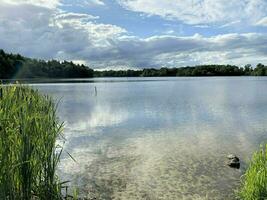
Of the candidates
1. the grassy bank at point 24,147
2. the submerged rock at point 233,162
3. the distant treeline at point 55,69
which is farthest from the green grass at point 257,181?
the distant treeline at point 55,69

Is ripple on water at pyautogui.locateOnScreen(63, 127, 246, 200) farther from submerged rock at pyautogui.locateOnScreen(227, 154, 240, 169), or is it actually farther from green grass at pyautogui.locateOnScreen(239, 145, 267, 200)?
green grass at pyautogui.locateOnScreen(239, 145, 267, 200)

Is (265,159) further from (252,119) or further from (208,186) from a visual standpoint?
(252,119)

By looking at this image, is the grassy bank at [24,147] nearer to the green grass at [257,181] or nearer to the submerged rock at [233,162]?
the green grass at [257,181]

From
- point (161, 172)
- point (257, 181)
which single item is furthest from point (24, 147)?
point (161, 172)

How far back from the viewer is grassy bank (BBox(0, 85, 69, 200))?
528 cm

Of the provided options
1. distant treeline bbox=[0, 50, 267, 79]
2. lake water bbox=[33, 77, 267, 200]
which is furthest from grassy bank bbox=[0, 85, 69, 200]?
distant treeline bbox=[0, 50, 267, 79]

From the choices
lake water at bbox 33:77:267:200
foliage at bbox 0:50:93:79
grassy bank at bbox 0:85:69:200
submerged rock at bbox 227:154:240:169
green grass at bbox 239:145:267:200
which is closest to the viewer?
grassy bank at bbox 0:85:69:200

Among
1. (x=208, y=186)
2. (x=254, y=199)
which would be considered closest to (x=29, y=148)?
(x=254, y=199)

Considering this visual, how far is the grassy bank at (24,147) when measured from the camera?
5.28m

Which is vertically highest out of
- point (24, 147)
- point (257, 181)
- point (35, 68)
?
point (35, 68)

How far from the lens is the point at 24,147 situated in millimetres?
5777

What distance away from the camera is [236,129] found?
2116 centimetres

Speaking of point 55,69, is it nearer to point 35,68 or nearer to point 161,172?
point 35,68

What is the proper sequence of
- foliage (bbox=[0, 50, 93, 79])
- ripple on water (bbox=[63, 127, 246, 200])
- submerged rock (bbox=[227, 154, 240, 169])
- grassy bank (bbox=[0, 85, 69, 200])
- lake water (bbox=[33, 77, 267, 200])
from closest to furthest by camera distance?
1. grassy bank (bbox=[0, 85, 69, 200])
2. ripple on water (bbox=[63, 127, 246, 200])
3. lake water (bbox=[33, 77, 267, 200])
4. submerged rock (bbox=[227, 154, 240, 169])
5. foliage (bbox=[0, 50, 93, 79])
